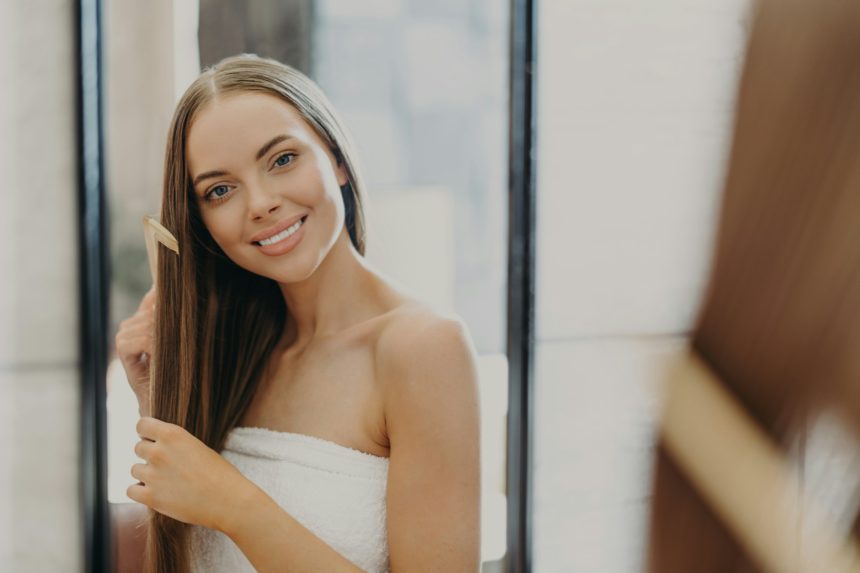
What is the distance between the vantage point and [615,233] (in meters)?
1.11

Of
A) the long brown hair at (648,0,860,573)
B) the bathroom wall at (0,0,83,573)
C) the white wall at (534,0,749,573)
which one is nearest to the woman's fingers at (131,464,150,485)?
the bathroom wall at (0,0,83,573)

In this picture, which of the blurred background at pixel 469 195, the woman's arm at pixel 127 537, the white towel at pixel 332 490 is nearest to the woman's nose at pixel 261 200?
the blurred background at pixel 469 195

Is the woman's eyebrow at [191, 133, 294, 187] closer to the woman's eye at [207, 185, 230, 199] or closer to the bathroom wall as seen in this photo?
the woman's eye at [207, 185, 230, 199]

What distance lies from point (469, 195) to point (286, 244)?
25cm

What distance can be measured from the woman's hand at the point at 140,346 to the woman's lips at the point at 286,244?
0.48 feet

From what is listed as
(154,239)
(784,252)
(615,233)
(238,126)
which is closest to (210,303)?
(154,239)

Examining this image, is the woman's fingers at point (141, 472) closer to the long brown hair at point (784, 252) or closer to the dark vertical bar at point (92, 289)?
the dark vertical bar at point (92, 289)

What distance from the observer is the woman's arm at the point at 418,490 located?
2.68 ft

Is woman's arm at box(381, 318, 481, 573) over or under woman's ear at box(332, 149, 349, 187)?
under

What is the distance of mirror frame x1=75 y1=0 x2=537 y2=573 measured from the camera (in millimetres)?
921

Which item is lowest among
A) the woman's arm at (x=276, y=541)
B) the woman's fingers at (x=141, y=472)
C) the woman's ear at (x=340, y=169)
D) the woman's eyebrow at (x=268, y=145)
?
the woman's arm at (x=276, y=541)

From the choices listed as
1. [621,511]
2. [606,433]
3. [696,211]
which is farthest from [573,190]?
[621,511]

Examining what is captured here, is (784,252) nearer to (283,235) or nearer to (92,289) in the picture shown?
(283,235)

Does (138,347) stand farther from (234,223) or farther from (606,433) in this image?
(606,433)
